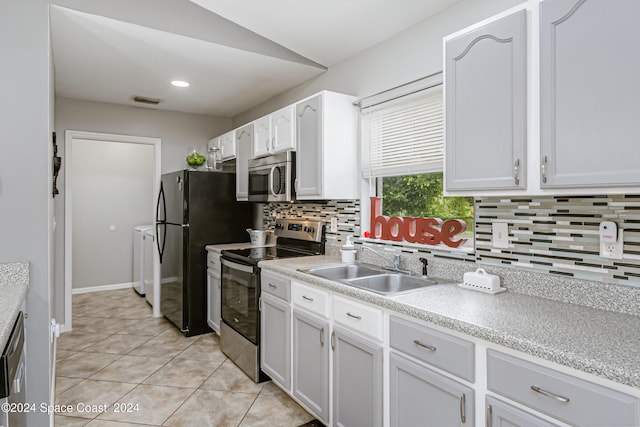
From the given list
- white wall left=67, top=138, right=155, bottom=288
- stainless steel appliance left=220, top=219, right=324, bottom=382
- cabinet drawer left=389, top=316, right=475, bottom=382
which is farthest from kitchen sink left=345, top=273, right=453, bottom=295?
white wall left=67, top=138, right=155, bottom=288

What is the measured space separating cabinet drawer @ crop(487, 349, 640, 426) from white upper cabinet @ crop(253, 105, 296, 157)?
221 cm

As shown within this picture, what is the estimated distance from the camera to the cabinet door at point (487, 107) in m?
1.55

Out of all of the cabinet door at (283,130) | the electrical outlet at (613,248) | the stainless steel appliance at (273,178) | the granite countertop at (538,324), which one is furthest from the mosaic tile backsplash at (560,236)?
the cabinet door at (283,130)

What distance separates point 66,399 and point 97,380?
29cm

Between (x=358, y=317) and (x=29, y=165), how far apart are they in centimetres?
187

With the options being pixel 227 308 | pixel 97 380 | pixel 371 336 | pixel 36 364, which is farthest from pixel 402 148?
pixel 97 380

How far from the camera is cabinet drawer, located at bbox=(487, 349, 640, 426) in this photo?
1.04 meters

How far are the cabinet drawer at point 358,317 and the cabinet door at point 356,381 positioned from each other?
47 millimetres

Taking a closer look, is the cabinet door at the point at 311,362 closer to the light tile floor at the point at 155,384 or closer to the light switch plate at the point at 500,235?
the light tile floor at the point at 155,384

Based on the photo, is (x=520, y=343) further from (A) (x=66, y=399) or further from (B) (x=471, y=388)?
(A) (x=66, y=399)

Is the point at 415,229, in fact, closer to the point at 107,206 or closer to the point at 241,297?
the point at 241,297

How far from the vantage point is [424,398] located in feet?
5.12

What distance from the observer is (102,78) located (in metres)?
3.39

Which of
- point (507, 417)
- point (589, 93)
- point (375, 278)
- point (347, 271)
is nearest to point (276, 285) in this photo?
point (347, 271)
